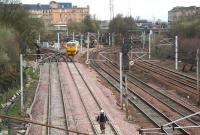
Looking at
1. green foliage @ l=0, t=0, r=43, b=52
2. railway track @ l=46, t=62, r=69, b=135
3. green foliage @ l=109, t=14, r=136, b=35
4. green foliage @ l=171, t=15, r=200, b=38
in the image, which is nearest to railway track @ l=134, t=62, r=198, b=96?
railway track @ l=46, t=62, r=69, b=135

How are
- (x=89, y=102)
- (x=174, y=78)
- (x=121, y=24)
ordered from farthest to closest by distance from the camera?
1. (x=121, y=24)
2. (x=174, y=78)
3. (x=89, y=102)

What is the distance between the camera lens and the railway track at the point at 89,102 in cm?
2250

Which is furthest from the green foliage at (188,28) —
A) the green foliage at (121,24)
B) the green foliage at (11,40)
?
the green foliage at (121,24)

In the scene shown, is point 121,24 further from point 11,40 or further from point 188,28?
point 11,40

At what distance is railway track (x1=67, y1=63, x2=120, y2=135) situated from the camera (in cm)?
2250

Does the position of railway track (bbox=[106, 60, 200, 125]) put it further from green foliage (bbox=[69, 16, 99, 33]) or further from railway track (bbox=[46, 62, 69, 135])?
green foliage (bbox=[69, 16, 99, 33])

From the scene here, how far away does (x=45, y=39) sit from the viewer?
96.0 m

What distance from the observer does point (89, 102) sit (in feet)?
100

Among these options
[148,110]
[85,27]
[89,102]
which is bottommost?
[148,110]

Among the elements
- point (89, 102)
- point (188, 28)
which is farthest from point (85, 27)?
point (89, 102)

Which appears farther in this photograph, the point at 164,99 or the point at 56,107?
the point at 164,99

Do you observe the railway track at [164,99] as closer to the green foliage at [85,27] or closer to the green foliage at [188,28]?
the green foliage at [188,28]

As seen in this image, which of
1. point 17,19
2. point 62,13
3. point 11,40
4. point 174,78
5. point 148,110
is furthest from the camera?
point 62,13

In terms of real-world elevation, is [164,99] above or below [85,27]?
below
